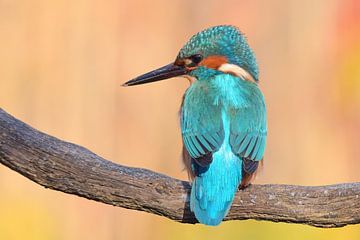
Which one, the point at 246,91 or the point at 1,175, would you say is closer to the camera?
the point at 246,91

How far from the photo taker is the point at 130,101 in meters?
3.96

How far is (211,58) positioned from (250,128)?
23cm

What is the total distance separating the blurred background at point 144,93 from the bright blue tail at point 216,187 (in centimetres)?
113

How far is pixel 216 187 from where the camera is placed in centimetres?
255

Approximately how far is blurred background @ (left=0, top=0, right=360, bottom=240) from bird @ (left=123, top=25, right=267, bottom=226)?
0.94m

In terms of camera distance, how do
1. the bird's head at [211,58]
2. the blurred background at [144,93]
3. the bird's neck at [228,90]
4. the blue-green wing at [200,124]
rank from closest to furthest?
the blue-green wing at [200,124] < the bird's neck at [228,90] < the bird's head at [211,58] < the blurred background at [144,93]

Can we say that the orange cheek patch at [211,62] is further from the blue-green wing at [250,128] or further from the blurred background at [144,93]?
the blurred background at [144,93]

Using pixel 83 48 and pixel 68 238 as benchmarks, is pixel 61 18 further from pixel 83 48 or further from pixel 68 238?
pixel 68 238

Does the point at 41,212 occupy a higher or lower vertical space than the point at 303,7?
lower

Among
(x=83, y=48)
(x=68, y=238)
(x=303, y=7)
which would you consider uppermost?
(x=303, y=7)

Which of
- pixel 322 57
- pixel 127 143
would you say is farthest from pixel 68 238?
pixel 322 57

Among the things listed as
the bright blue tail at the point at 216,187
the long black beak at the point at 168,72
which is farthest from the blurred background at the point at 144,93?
the bright blue tail at the point at 216,187

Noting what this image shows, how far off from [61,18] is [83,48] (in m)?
0.13

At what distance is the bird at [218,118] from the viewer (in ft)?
8.37
